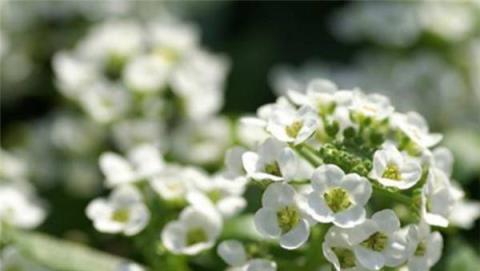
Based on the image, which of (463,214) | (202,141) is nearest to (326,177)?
(463,214)

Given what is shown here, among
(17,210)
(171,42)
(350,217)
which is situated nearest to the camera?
(350,217)

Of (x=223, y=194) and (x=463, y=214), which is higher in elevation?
(x=223, y=194)

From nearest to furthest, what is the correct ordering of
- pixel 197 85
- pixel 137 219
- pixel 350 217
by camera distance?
1. pixel 350 217
2. pixel 137 219
3. pixel 197 85

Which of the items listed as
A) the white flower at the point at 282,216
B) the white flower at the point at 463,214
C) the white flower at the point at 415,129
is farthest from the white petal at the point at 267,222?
the white flower at the point at 463,214

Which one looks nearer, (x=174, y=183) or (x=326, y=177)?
(x=326, y=177)

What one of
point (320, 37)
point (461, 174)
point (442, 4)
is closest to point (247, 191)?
point (461, 174)

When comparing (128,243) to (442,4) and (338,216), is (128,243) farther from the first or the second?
(442,4)

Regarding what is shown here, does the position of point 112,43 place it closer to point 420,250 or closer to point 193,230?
point 193,230

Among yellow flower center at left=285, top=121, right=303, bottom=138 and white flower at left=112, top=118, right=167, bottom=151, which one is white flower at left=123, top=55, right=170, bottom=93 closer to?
white flower at left=112, top=118, right=167, bottom=151
